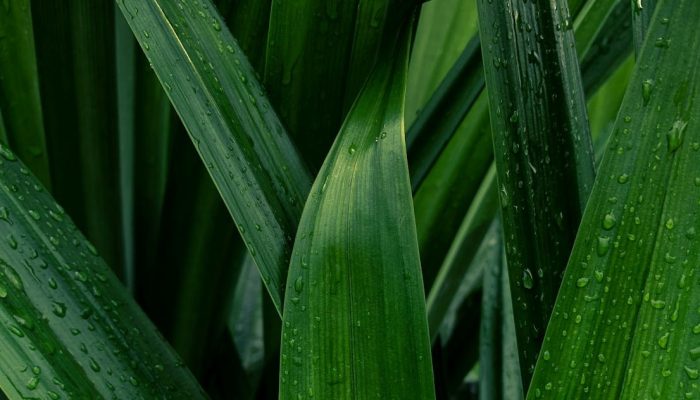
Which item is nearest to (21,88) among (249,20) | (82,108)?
(82,108)

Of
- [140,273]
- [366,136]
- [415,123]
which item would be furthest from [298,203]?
[140,273]

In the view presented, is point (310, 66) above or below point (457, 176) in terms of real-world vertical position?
above

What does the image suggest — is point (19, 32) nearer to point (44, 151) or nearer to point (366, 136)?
point (44, 151)

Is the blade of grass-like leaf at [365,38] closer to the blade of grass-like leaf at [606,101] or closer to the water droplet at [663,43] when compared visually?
the water droplet at [663,43]

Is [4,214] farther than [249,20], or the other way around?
[249,20]

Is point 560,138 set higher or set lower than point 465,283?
higher

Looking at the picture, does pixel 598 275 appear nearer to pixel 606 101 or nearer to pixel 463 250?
pixel 463 250
